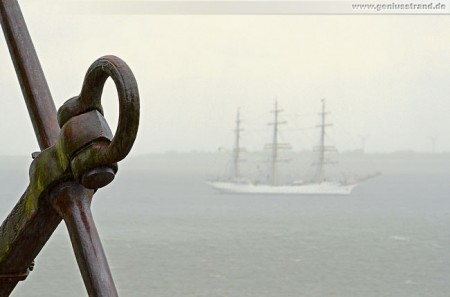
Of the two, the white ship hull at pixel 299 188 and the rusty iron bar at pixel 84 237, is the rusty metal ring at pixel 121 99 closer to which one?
the rusty iron bar at pixel 84 237

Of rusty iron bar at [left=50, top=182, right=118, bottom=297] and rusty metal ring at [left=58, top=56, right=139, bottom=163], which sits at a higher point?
rusty metal ring at [left=58, top=56, right=139, bottom=163]

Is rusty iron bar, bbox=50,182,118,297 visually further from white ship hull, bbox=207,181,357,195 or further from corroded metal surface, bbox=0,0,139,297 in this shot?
white ship hull, bbox=207,181,357,195

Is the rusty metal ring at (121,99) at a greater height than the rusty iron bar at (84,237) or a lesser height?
greater

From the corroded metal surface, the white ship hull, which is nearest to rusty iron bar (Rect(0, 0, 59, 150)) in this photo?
the corroded metal surface

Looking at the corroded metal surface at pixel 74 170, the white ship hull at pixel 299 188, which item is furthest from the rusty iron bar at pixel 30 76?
the white ship hull at pixel 299 188

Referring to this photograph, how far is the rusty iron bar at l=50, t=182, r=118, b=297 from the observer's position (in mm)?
461

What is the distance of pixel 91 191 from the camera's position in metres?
0.49

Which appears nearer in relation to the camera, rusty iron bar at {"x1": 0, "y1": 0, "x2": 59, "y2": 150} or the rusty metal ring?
the rusty metal ring

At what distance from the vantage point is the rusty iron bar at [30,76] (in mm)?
536

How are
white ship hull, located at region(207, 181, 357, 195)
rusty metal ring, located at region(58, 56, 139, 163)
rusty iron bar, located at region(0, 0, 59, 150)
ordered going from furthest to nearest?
white ship hull, located at region(207, 181, 357, 195) → rusty iron bar, located at region(0, 0, 59, 150) → rusty metal ring, located at region(58, 56, 139, 163)

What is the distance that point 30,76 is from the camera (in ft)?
1.80

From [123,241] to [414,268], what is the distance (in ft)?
3.55

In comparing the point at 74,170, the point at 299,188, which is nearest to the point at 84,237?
the point at 74,170

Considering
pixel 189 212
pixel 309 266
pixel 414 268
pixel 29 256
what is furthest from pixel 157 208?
pixel 29 256
